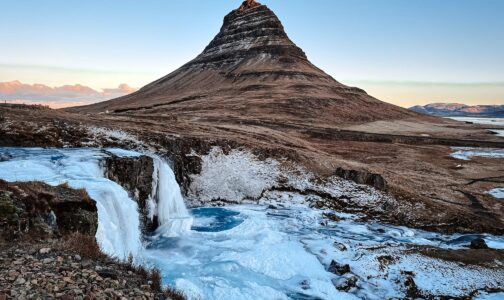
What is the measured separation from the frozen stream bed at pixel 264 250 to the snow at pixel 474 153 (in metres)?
47.9

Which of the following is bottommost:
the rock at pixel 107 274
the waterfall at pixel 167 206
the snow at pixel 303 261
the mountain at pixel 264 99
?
the snow at pixel 303 261

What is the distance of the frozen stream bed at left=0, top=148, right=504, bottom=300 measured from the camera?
67.9 ft

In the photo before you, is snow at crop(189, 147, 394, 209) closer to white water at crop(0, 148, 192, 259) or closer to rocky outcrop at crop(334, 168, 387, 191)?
rocky outcrop at crop(334, 168, 387, 191)

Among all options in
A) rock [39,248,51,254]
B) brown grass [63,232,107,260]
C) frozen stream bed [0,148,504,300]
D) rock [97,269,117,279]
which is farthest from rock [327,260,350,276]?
rock [39,248,51,254]

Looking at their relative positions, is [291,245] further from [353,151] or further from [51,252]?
[353,151]

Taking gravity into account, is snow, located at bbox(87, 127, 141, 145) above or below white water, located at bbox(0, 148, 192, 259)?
above

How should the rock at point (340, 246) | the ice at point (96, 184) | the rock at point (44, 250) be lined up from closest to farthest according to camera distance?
the rock at point (44, 250), the ice at point (96, 184), the rock at point (340, 246)

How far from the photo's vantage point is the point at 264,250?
84.8 feet

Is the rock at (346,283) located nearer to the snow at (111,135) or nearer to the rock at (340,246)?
the rock at (340,246)

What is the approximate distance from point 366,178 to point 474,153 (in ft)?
163

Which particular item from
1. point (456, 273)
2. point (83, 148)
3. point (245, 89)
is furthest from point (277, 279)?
point (245, 89)

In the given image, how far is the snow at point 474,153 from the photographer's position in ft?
244

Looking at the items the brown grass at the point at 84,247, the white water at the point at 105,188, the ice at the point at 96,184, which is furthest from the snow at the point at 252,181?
the brown grass at the point at 84,247

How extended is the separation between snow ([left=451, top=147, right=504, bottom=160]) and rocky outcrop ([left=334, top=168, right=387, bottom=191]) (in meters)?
39.0
